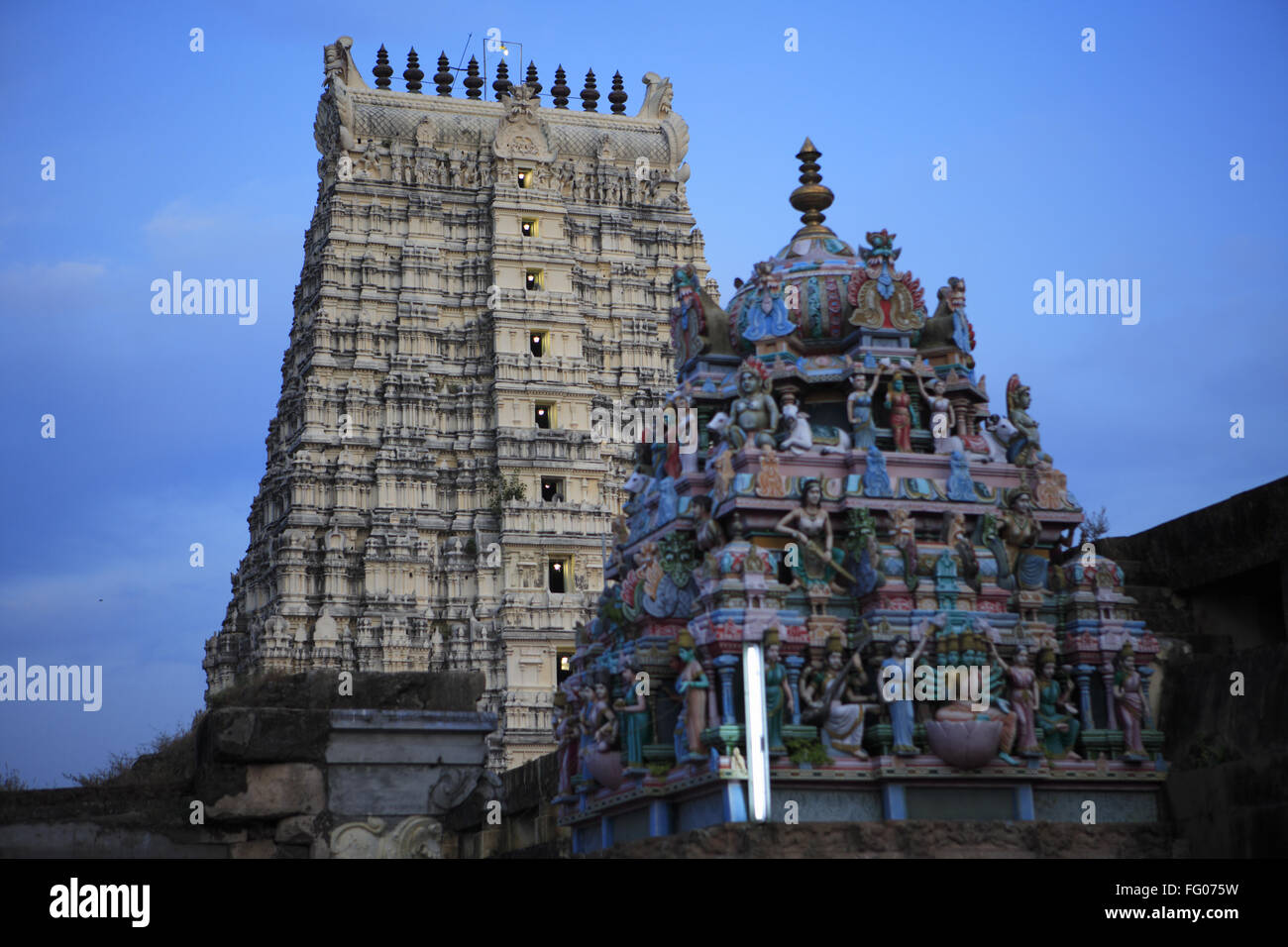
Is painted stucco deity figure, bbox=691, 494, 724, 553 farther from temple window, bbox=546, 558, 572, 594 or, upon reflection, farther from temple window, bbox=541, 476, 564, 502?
temple window, bbox=541, 476, 564, 502

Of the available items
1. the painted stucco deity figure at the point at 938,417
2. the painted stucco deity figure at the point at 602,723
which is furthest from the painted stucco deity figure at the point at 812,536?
the painted stucco deity figure at the point at 602,723

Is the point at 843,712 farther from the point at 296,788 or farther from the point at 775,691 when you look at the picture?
the point at 296,788

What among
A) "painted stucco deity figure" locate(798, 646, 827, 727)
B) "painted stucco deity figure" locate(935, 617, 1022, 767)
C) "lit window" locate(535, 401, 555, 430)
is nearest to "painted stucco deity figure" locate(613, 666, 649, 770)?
"painted stucco deity figure" locate(798, 646, 827, 727)

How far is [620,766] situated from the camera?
770 inches

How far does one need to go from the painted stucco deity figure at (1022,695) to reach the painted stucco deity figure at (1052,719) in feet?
1.31

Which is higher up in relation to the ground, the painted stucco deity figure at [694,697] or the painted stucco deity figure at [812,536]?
the painted stucco deity figure at [812,536]

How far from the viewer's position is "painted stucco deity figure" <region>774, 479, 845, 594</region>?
19.0m

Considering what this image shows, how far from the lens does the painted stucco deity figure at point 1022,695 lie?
18.7 m

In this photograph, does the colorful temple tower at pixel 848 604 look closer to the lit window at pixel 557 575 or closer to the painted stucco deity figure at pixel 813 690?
the painted stucco deity figure at pixel 813 690

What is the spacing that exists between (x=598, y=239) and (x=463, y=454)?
37.4 ft

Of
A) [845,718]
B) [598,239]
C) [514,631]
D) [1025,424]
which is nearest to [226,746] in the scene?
[845,718]

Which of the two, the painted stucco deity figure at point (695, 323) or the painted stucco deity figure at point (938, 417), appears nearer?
the painted stucco deity figure at point (938, 417)

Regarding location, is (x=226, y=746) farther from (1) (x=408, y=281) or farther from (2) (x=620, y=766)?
(1) (x=408, y=281)

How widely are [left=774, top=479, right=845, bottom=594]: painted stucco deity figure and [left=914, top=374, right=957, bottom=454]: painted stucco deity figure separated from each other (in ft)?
6.18
